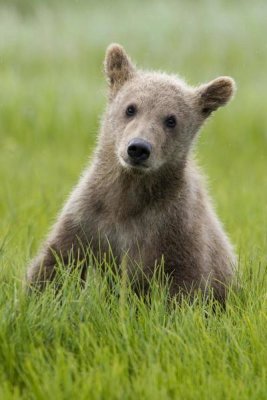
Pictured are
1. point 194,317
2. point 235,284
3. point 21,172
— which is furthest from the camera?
point 21,172

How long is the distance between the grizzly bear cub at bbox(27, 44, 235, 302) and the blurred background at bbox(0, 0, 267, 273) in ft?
0.85

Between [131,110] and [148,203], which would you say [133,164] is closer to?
[148,203]

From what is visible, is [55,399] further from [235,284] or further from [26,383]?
[235,284]

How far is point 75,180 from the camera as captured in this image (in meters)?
9.45

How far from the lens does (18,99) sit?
12172mm

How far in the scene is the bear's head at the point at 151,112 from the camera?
5323 millimetres

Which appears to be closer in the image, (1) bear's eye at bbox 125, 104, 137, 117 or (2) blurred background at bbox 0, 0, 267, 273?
(1) bear's eye at bbox 125, 104, 137, 117

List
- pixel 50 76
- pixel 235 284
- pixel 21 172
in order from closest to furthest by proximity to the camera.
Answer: pixel 235 284, pixel 21 172, pixel 50 76

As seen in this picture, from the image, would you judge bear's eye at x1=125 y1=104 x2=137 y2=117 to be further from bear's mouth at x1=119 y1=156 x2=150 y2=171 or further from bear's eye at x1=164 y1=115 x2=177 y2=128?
bear's mouth at x1=119 y1=156 x2=150 y2=171

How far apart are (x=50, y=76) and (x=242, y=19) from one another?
448 cm

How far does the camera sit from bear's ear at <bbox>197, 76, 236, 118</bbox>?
5957 mm

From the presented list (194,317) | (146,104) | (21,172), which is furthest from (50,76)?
(194,317)

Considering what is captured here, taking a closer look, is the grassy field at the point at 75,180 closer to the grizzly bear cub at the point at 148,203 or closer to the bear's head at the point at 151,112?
the grizzly bear cub at the point at 148,203

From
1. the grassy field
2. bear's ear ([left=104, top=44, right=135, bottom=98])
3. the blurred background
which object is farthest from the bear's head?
the grassy field
